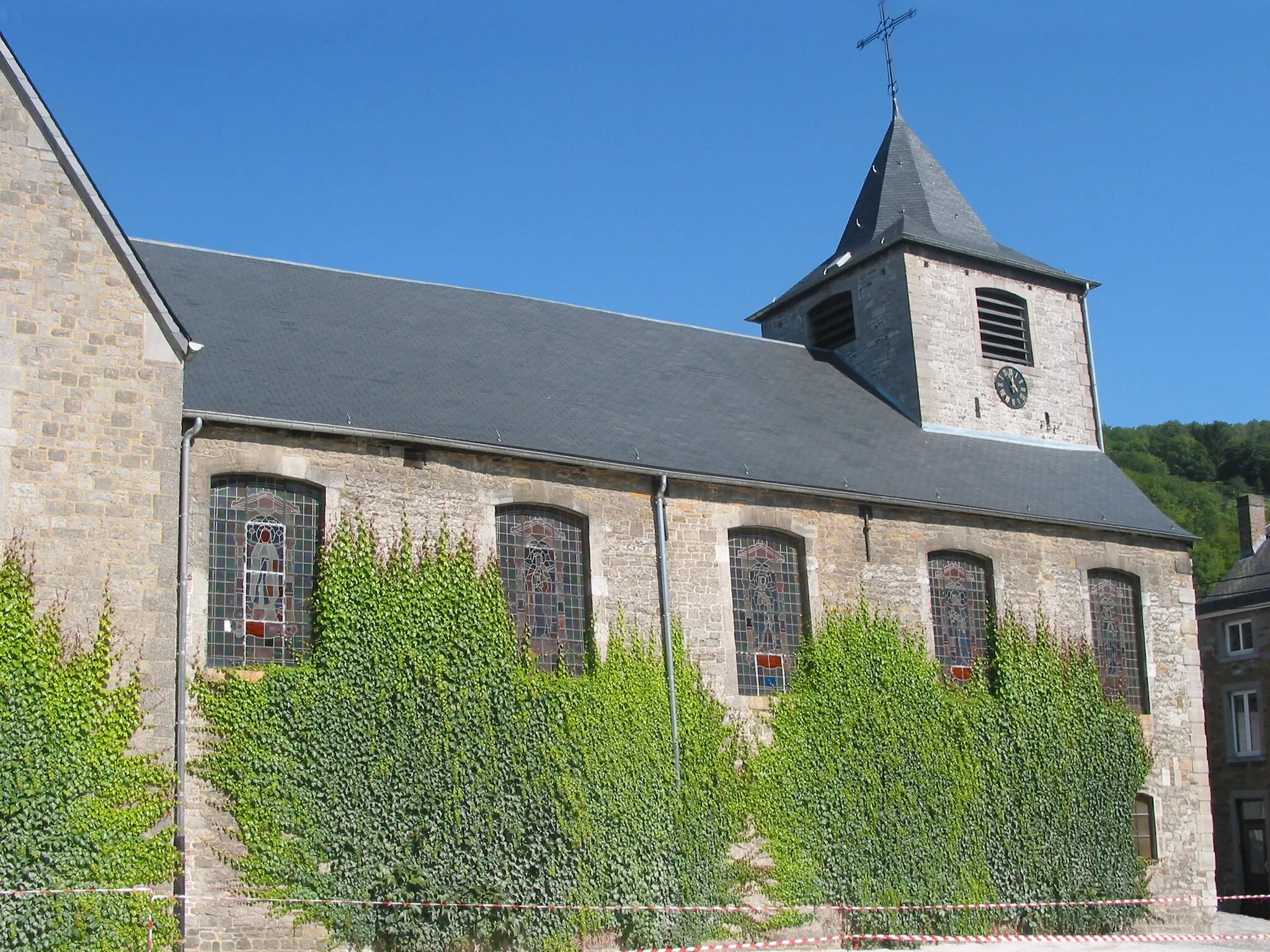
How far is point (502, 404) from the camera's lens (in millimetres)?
17578

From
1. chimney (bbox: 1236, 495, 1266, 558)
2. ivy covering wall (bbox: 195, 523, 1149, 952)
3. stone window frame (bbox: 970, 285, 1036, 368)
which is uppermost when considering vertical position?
stone window frame (bbox: 970, 285, 1036, 368)

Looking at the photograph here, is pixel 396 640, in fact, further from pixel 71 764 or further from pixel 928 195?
pixel 928 195

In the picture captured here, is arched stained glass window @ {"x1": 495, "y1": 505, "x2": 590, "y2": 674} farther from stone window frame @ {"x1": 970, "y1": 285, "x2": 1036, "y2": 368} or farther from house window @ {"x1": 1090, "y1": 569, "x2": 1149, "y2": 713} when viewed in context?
stone window frame @ {"x1": 970, "y1": 285, "x2": 1036, "y2": 368}

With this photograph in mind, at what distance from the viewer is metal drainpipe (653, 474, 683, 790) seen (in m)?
16.5

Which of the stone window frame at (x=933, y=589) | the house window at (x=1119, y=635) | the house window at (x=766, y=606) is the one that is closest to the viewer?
the house window at (x=766, y=606)

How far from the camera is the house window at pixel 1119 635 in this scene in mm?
20688

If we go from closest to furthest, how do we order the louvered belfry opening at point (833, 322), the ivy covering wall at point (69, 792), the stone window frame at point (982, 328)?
the ivy covering wall at point (69, 792) < the stone window frame at point (982, 328) < the louvered belfry opening at point (833, 322)

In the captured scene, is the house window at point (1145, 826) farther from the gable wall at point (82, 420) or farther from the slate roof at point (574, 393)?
the gable wall at point (82, 420)

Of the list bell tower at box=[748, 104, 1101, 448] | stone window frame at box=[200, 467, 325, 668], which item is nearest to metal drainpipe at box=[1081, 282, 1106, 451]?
bell tower at box=[748, 104, 1101, 448]

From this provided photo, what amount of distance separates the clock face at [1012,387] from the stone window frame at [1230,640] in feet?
28.8

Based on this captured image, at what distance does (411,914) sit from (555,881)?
1.55 meters

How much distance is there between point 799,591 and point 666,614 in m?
2.13

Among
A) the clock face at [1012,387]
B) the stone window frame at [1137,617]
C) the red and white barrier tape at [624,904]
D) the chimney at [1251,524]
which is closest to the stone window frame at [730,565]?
the red and white barrier tape at [624,904]

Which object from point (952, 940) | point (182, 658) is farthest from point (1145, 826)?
point (182, 658)
